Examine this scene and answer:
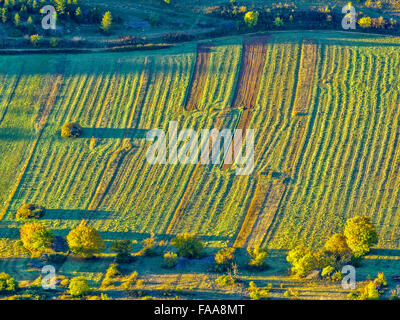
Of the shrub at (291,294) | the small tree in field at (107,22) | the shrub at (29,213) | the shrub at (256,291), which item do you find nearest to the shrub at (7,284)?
the shrub at (29,213)

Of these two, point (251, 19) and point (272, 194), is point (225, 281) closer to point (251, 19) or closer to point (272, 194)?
point (272, 194)

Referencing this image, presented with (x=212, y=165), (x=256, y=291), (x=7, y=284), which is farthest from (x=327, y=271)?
(x=7, y=284)

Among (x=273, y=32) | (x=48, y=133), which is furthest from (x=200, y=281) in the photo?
(x=273, y=32)

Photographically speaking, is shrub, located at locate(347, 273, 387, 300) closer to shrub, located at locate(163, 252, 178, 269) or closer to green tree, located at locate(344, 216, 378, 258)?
green tree, located at locate(344, 216, 378, 258)

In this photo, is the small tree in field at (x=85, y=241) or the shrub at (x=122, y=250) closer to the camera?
the small tree in field at (x=85, y=241)

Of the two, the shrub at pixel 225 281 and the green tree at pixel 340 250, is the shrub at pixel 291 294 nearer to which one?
the shrub at pixel 225 281
